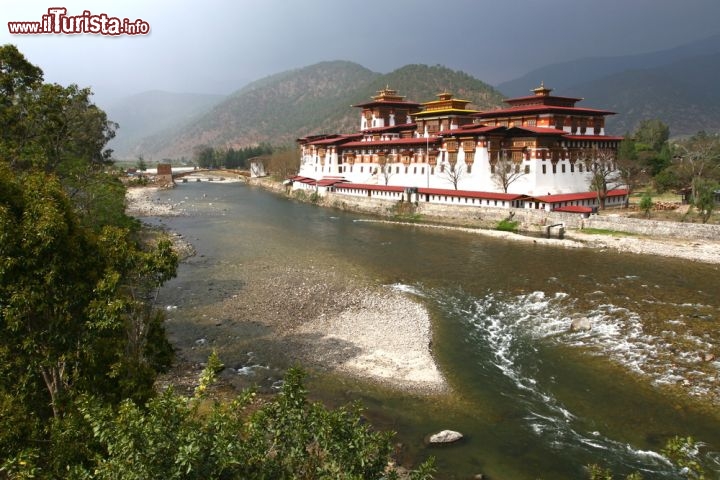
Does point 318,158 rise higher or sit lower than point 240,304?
higher

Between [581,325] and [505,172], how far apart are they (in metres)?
35.6

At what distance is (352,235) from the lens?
52.1 m

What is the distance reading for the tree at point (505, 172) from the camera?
5738 centimetres

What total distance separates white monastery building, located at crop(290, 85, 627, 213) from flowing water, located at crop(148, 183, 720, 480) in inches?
556

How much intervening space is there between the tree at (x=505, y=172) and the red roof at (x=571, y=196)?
4.51 metres

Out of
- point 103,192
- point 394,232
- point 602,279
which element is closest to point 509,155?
point 394,232

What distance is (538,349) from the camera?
894 inches

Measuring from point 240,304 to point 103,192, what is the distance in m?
10.0

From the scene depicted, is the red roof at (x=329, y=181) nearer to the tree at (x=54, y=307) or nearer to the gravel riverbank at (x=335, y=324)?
the gravel riverbank at (x=335, y=324)

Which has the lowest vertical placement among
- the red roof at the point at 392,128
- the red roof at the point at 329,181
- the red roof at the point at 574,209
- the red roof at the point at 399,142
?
the red roof at the point at 574,209

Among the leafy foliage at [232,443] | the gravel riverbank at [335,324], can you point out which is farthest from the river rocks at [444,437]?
the leafy foliage at [232,443]

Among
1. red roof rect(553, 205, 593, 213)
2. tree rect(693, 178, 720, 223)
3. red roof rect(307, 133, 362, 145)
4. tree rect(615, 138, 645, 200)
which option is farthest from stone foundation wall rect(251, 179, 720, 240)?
red roof rect(307, 133, 362, 145)

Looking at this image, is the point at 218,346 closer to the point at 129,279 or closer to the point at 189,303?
the point at 189,303

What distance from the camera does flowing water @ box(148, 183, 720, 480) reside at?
1556 cm
